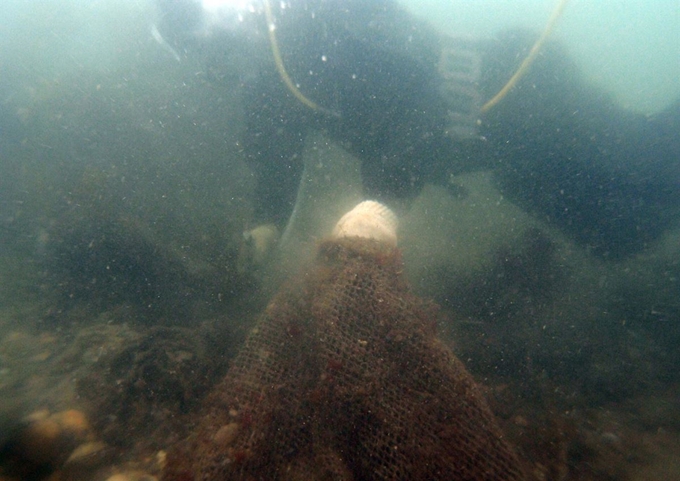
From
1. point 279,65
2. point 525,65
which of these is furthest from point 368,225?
point 525,65

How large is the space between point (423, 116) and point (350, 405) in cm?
396

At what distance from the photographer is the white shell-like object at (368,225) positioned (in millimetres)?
3522

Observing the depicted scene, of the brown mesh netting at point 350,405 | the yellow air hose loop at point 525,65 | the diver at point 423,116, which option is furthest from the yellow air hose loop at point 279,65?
the brown mesh netting at point 350,405

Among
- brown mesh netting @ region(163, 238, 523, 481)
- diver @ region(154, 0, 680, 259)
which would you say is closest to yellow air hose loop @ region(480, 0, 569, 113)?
diver @ region(154, 0, 680, 259)

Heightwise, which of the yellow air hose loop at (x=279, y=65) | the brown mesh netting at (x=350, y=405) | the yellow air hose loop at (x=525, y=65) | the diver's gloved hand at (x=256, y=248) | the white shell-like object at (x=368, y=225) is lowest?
the brown mesh netting at (x=350, y=405)

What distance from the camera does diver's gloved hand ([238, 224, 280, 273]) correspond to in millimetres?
4738

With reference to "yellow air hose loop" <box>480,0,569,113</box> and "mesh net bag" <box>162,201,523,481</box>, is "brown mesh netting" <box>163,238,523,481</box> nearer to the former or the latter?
"mesh net bag" <box>162,201,523,481</box>

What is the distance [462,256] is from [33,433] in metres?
6.14

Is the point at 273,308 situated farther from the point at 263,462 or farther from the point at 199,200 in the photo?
the point at 199,200

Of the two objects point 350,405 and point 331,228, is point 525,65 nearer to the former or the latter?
point 331,228

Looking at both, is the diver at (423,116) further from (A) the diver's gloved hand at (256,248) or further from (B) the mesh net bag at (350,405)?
(B) the mesh net bag at (350,405)

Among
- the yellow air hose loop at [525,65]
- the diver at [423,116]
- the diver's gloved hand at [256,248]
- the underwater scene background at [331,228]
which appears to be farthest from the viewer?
the diver's gloved hand at [256,248]

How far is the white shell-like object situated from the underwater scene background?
51 cm

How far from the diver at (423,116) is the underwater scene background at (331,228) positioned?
0.03 m
